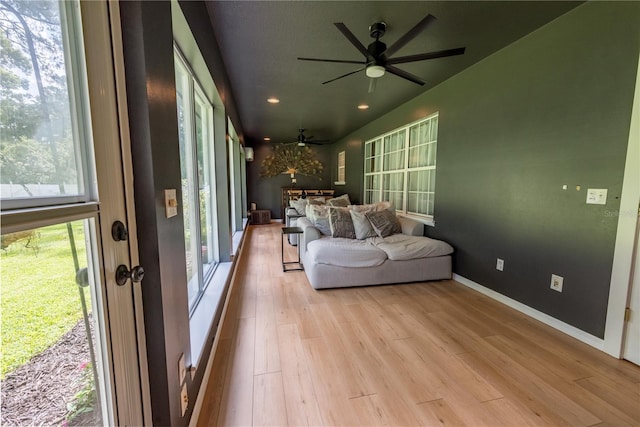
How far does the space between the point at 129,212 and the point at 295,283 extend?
2462 mm

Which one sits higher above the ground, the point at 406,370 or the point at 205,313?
the point at 205,313

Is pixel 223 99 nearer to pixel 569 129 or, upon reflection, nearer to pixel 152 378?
pixel 152 378

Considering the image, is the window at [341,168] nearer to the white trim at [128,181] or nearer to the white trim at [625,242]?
the white trim at [625,242]

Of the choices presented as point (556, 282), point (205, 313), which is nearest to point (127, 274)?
point (205, 313)

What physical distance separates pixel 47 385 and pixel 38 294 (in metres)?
0.24

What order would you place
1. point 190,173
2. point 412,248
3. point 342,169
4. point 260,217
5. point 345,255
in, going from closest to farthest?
Answer: 1. point 190,173
2. point 345,255
3. point 412,248
4. point 342,169
5. point 260,217

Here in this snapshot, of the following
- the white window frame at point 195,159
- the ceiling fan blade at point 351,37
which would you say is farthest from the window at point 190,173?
the ceiling fan blade at point 351,37

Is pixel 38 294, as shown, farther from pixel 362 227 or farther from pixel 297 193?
pixel 297 193

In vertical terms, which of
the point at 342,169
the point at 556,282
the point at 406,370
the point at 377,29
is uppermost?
the point at 377,29

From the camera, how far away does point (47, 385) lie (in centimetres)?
66

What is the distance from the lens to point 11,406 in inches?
22.1

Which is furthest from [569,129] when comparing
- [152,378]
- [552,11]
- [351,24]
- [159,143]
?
[152,378]

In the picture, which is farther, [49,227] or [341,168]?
[341,168]

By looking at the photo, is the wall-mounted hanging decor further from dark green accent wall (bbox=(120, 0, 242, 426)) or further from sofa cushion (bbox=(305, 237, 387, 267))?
dark green accent wall (bbox=(120, 0, 242, 426))
